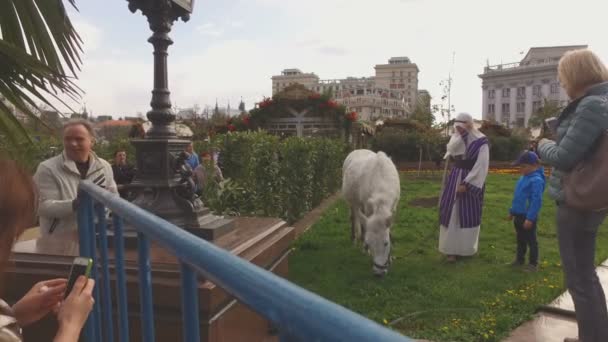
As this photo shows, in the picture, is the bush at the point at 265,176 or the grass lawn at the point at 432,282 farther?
the bush at the point at 265,176

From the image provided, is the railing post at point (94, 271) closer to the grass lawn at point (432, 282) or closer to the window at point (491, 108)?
the grass lawn at point (432, 282)

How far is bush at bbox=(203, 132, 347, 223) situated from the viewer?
7.50 meters

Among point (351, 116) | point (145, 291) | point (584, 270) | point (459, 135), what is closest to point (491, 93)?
point (351, 116)

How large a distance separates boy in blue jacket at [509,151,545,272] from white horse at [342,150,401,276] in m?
1.51

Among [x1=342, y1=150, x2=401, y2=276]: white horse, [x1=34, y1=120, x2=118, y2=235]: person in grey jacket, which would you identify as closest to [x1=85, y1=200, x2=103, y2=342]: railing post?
[x1=34, y1=120, x2=118, y2=235]: person in grey jacket

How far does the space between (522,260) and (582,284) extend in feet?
10.1

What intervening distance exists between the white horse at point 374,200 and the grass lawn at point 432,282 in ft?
0.95

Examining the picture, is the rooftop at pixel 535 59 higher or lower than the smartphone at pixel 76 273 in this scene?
higher

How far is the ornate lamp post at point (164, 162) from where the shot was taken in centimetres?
271

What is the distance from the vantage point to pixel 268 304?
653mm

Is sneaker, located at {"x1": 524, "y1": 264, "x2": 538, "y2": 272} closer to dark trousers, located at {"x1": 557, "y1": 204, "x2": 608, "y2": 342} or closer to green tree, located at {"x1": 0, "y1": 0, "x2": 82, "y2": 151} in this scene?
dark trousers, located at {"x1": 557, "y1": 204, "x2": 608, "y2": 342}

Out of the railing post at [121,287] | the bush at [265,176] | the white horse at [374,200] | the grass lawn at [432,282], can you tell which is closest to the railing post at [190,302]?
the railing post at [121,287]

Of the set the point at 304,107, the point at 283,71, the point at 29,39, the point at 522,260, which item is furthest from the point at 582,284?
the point at 283,71

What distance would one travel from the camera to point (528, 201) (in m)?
5.61
